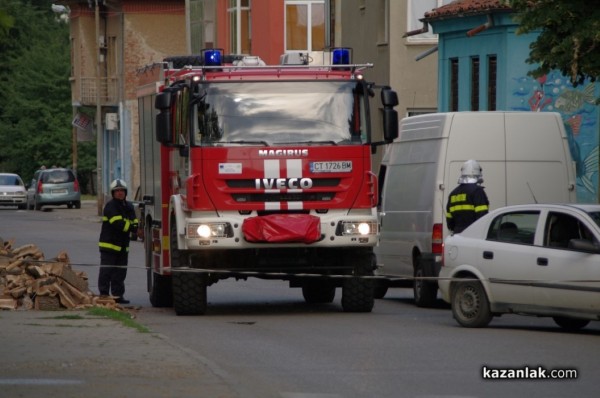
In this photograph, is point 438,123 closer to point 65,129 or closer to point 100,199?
point 100,199

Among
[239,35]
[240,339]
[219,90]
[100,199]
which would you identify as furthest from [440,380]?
[100,199]

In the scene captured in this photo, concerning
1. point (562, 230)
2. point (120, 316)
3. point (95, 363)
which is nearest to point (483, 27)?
point (120, 316)

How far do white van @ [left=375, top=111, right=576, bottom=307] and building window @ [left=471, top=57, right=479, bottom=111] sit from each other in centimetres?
1682

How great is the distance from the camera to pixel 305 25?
48125mm

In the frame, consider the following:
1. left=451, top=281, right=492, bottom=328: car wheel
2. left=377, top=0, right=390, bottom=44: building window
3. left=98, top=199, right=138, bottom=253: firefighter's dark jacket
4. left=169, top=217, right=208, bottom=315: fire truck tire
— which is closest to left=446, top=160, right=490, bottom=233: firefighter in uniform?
left=451, top=281, right=492, bottom=328: car wheel

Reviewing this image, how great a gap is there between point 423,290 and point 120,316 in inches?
181

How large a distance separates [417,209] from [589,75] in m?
2.94

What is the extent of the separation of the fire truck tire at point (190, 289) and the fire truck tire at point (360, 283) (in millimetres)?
1800

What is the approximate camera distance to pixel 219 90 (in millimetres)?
18266

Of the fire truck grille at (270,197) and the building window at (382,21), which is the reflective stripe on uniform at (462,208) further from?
the building window at (382,21)

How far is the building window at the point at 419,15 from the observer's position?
41.4 metres

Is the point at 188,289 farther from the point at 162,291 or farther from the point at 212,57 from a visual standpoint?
the point at 212,57

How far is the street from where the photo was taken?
38.4 feet

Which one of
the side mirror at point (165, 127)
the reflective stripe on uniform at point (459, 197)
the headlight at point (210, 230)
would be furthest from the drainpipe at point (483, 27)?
the headlight at point (210, 230)
